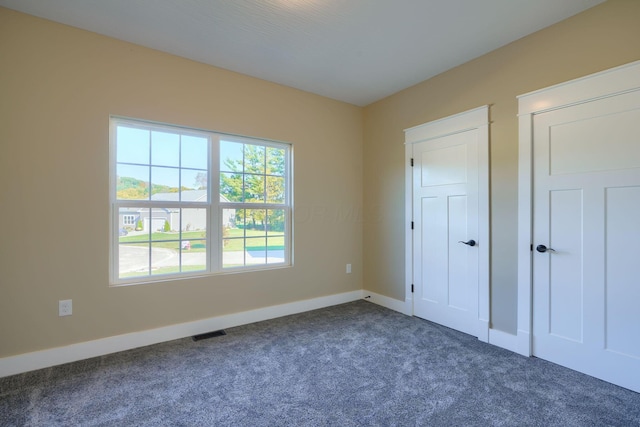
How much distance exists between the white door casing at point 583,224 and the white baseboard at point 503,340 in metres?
0.06

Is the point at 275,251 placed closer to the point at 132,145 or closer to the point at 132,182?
the point at 132,182

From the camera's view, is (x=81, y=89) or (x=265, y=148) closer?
(x=81, y=89)

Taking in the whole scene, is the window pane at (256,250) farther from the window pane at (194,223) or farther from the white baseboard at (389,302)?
the white baseboard at (389,302)

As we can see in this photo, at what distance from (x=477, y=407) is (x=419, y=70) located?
10.2ft

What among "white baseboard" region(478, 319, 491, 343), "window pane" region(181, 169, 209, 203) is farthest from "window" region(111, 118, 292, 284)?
"white baseboard" region(478, 319, 491, 343)

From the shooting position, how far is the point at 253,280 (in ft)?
11.1

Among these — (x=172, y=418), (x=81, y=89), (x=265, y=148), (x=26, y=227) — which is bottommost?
(x=172, y=418)

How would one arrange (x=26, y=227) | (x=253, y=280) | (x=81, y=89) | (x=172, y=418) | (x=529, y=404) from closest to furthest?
(x=172, y=418)
(x=529, y=404)
(x=26, y=227)
(x=81, y=89)
(x=253, y=280)

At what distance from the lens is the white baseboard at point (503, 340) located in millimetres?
2602

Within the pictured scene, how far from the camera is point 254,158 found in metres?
3.49

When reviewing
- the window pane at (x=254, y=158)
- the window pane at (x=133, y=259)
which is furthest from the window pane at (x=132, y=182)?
the window pane at (x=254, y=158)

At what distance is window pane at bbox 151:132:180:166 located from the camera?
114 inches

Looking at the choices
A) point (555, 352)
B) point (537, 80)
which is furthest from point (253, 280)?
point (537, 80)

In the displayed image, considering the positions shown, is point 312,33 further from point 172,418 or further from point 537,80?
point 172,418
